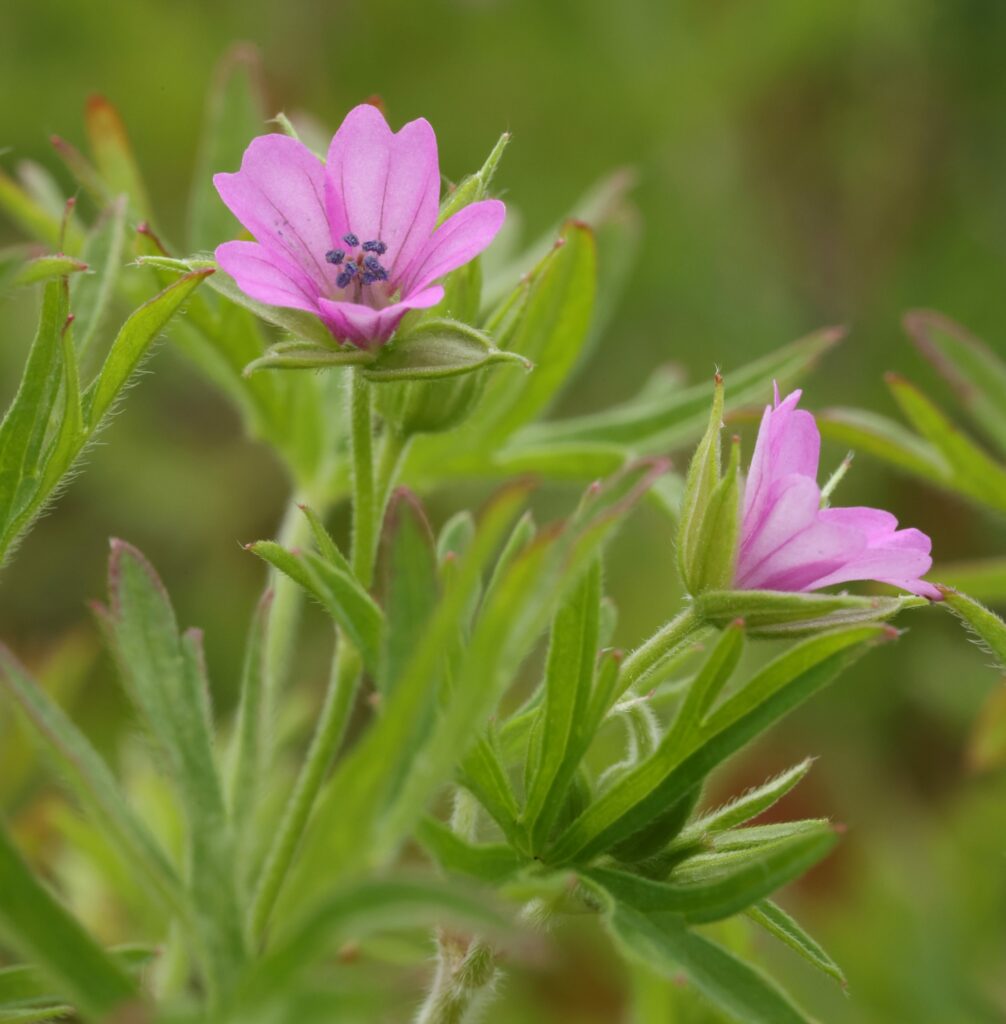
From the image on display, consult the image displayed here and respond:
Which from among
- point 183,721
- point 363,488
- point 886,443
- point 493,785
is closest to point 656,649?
point 493,785

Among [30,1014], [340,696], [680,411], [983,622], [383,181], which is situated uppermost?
[383,181]

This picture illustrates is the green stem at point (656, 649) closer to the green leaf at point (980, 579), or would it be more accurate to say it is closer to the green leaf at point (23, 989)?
the green leaf at point (23, 989)

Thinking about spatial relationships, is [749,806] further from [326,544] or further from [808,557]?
[326,544]

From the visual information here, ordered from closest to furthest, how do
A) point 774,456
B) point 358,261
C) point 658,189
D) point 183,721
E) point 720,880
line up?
point 183,721 < point 720,880 < point 774,456 < point 358,261 < point 658,189

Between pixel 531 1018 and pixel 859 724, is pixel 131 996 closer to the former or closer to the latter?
pixel 531 1018

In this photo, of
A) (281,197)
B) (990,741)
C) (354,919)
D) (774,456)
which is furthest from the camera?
(990,741)

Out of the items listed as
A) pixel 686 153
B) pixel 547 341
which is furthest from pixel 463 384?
pixel 686 153

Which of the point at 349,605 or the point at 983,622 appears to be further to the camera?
the point at 983,622
